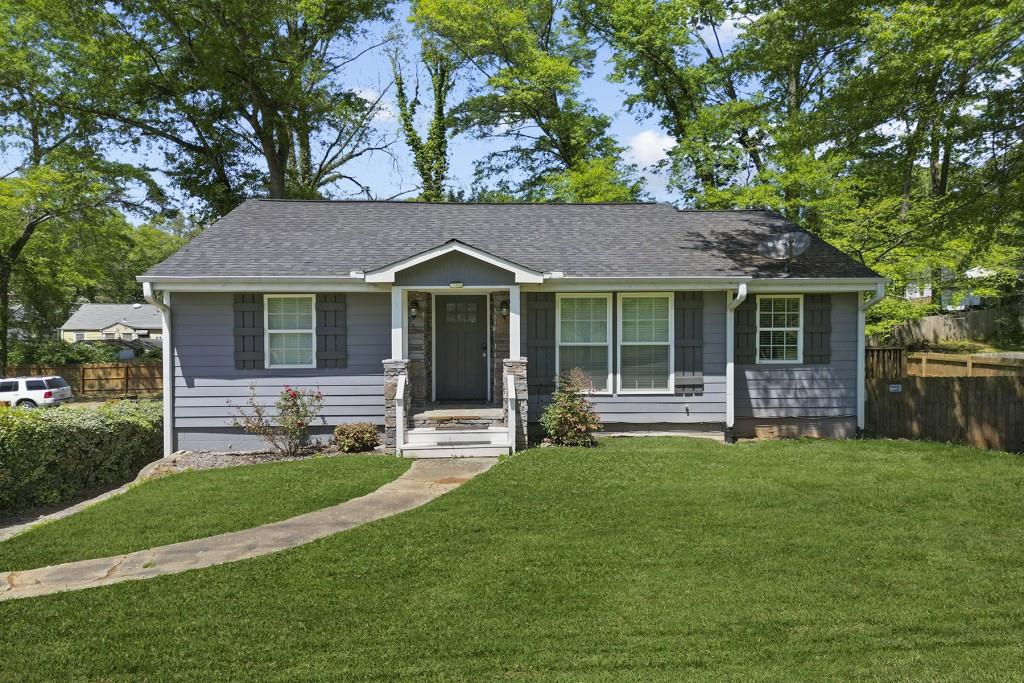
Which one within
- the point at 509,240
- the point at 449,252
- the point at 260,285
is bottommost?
the point at 260,285

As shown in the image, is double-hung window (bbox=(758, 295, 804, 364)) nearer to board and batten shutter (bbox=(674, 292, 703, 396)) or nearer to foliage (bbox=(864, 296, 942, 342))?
board and batten shutter (bbox=(674, 292, 703, 396))

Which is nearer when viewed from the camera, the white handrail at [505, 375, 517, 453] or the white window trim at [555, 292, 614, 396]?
the white handrail at [505, 375, 517, 453]

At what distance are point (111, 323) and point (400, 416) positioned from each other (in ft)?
190

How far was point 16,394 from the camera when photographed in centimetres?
2172

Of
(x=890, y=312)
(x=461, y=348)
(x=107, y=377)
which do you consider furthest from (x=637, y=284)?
(x=107, y=377)

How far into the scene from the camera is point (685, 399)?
1152 centimetres

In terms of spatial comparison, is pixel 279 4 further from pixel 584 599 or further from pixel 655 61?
pixel 584 599

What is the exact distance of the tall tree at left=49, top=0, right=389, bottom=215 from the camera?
21.7 meters

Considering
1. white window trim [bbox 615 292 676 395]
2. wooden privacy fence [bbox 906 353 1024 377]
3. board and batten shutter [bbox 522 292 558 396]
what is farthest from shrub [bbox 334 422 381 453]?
wooden privacy fence [bbox 906 353 1024 377]

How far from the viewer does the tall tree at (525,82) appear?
23.3 meters

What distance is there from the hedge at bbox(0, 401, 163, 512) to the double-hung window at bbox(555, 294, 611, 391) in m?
7.01

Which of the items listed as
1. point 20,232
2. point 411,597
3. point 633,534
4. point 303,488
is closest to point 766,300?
point 633,534

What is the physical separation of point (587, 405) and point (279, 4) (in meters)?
18.7

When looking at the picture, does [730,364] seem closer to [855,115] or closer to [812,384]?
[812,384]
